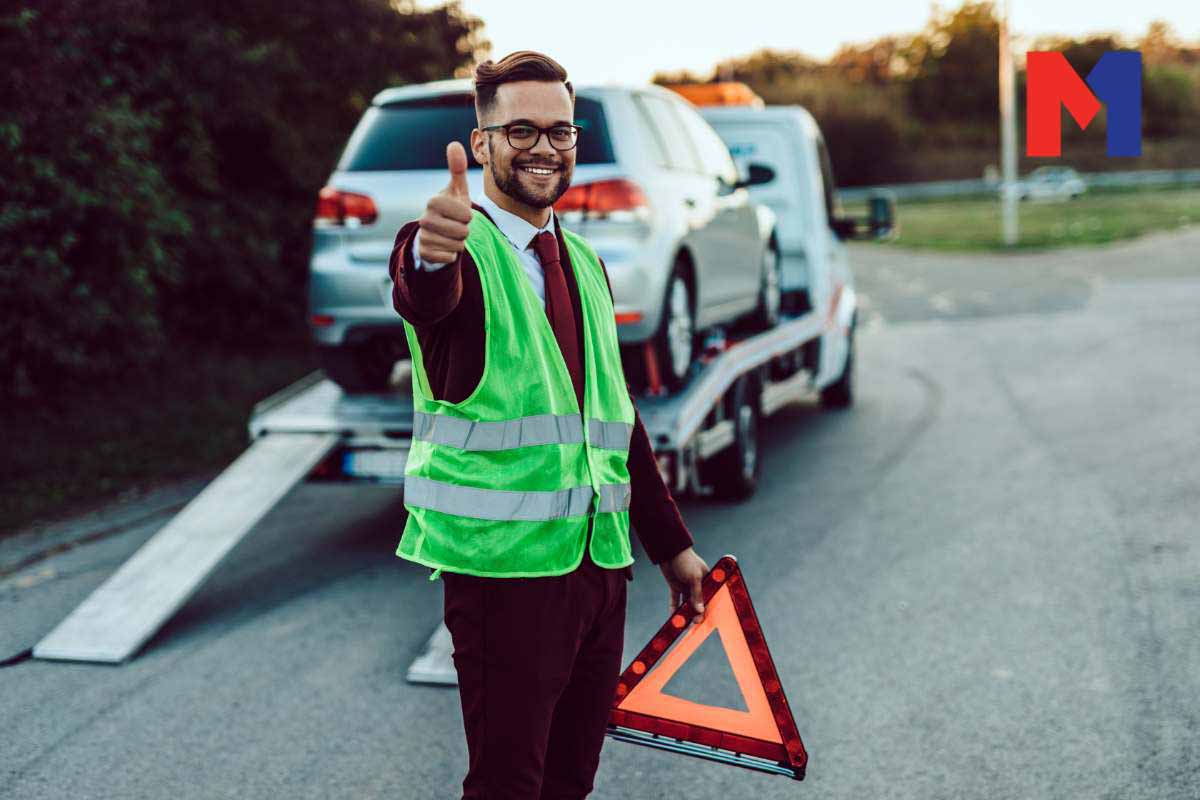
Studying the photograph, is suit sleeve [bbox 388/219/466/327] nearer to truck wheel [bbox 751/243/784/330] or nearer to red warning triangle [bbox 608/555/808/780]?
red warning triangle [bbox 608/555/808/780]

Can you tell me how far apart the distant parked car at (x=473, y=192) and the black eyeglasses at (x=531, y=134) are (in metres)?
4.09

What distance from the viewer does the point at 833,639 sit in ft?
18.5

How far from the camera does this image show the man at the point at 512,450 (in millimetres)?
2650

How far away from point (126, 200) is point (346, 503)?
13.5ft

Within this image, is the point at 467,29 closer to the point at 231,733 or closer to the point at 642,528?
the point at 231,733

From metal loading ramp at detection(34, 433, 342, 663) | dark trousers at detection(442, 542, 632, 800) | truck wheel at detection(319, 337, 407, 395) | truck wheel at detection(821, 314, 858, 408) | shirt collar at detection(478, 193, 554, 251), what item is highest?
shirt collar at detection(478, 193, 554, 251)

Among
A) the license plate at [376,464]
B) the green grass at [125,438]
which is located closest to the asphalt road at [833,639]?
the license plate at [376,464]

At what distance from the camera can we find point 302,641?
5742 millimetres

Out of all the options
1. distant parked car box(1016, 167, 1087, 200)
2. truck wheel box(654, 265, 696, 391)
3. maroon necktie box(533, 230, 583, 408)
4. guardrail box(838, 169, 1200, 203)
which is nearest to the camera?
maroon necktie box(533, 230, 583, 408)

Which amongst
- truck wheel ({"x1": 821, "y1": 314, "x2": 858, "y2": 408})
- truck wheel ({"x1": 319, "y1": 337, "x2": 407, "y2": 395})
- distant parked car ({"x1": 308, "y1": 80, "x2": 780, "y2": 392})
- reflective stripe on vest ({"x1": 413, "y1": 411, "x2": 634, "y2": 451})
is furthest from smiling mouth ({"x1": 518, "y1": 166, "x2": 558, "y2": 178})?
truck wheel ({"x1": 821, "y1": 314, "x2": 858, "y2": 408})

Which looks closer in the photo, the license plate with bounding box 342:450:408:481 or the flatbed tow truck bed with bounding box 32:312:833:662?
the flatbed tow truck bed with bounding box 32:312:833:662

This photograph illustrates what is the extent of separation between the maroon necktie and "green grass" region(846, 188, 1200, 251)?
29.3 meters

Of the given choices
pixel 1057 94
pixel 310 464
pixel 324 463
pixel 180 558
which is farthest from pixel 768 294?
pixel 180 558

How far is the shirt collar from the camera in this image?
2734mm
